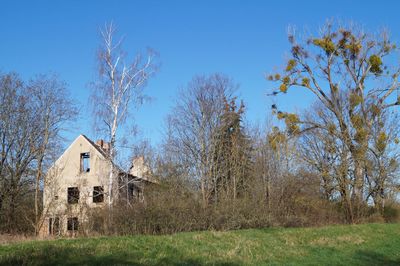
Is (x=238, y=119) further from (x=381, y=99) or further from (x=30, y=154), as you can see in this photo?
(x=30, y=154)

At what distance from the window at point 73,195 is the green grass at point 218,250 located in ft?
35.5

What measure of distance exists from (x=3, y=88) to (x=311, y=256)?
3002cm

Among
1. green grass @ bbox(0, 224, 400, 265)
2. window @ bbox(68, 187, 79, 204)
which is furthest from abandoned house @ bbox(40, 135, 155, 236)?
green grass @ bbox(0, 224, 400, 265)

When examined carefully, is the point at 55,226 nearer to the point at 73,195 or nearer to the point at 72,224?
the point at 72,224

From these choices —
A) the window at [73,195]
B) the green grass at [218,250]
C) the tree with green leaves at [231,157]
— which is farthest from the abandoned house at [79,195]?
the green grass at [218,250]

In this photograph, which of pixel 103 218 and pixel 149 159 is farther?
pixel 149 159

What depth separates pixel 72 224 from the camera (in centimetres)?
2216

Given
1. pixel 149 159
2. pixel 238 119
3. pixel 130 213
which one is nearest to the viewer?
pixel 130 213

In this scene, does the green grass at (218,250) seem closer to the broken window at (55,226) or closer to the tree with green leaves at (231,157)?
Answer: the tree with green leaves at (231,157)

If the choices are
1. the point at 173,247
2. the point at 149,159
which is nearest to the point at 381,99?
the point at 149,159

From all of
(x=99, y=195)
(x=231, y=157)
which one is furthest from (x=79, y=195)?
(x=231, y=157)

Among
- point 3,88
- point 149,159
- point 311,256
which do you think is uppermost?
point 3,88

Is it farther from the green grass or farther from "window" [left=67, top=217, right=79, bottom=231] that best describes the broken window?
the green grass

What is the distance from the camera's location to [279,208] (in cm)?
2542
